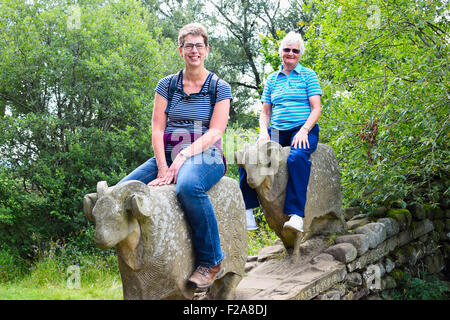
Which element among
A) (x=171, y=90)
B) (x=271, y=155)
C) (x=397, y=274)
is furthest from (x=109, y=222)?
(x=397, y=274)

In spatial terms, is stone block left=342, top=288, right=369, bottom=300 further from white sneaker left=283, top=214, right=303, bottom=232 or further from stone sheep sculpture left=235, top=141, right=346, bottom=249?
white sneaker left=283, top=214, right=303, bottom=232

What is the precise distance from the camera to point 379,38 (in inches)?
220

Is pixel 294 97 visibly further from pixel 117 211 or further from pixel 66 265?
pixel 66 265

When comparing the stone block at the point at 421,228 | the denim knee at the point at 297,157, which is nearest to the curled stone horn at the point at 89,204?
the denim knee at the point at 297,157

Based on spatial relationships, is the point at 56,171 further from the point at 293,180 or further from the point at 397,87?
the point at 397,87

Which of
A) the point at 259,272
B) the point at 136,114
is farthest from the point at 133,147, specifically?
the point at 259,272

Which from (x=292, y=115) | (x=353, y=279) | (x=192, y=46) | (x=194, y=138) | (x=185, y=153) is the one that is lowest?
(x=353, y=279)

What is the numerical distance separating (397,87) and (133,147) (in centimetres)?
456

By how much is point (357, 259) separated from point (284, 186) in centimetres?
138

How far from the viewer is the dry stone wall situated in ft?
12.0

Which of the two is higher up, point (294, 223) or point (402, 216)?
point (294, 223)

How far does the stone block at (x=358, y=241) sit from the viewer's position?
4.50 m

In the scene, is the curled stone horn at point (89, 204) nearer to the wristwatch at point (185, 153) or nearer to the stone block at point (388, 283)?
the wristwatch at point (185, 153)

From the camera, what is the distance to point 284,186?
12.6ft
